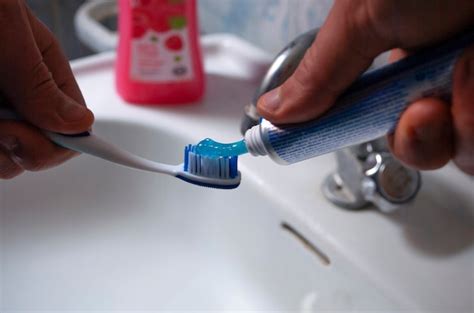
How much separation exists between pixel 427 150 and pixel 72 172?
1.06ft

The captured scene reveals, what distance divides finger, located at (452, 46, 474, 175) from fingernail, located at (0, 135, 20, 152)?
0.75ft

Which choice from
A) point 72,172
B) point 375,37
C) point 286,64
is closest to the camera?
point 375,37

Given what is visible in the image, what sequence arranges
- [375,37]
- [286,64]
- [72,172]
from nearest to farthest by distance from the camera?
[375,37] → [286,64] → [72,172]

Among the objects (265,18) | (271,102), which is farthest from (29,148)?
(265,18)

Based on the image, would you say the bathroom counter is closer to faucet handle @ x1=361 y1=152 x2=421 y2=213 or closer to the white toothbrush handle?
faucet handle @ x1=361 y1=152 x2=421 y2=213

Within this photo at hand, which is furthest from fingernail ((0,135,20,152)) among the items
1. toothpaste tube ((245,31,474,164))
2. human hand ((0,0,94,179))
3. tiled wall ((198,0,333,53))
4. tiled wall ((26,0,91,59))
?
tiled wall ((26,0,91,59))

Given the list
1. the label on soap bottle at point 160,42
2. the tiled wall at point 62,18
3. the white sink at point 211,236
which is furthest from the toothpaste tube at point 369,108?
the tiled wall at point 62,18

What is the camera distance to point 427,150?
9.8 inches

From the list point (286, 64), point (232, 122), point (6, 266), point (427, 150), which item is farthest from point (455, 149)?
point (6, 266)

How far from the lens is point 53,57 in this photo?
33 centimetres

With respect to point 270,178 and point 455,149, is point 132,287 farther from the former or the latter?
point 455,149

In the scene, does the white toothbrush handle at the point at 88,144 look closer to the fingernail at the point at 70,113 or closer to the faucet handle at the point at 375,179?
the fingernail at the point at 70,113

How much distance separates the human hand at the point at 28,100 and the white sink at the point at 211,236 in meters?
0.15

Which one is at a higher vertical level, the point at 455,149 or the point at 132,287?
the point at 455,149
